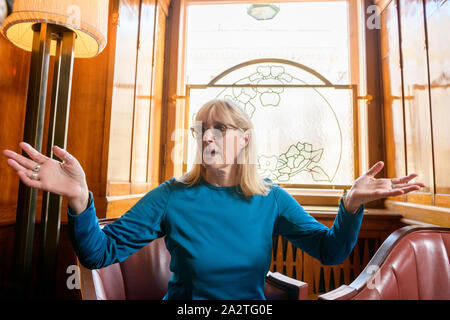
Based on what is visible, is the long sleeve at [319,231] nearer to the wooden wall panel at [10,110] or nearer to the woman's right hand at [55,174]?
the woman's right hand at [55,174]

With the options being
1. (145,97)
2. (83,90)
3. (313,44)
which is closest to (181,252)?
(83,90)

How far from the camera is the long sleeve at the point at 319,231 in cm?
87

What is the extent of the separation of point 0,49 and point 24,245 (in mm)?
927

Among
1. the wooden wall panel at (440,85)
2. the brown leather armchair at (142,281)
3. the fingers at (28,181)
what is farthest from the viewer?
the wooden wall panel at (440,85)

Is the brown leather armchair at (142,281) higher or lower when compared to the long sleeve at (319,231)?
lower

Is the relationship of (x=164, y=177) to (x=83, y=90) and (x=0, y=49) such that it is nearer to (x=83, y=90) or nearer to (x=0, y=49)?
(x=83, y=90)

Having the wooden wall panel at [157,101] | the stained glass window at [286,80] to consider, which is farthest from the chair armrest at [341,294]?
the wooden wall panel at [157,101]

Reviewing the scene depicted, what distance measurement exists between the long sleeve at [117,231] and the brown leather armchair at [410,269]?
72 centimetres

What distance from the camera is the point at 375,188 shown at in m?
0.81

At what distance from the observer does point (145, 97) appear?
218 cm

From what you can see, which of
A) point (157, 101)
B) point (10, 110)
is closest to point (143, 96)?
point (157, 101)

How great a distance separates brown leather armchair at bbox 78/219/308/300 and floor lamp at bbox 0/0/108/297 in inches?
8.7

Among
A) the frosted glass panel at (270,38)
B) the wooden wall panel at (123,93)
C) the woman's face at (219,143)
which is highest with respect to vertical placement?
the frosted glass panel at (270,38)

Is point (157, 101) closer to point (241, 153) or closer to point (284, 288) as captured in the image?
point (241, 153)
